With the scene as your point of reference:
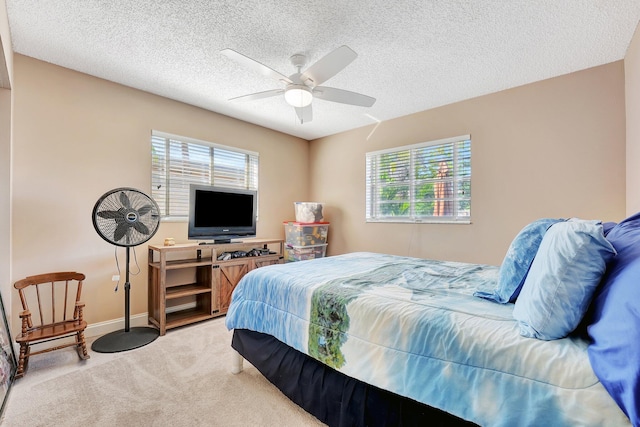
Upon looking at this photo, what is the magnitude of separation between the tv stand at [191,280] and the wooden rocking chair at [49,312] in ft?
2.07

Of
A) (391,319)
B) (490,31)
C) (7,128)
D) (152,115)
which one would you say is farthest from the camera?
(152,115)

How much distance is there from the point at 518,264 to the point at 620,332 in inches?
24.5

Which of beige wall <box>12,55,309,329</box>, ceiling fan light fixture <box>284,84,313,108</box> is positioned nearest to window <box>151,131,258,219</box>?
beige wall <box>12,55,309,329</box>

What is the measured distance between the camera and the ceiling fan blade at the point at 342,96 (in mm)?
2322

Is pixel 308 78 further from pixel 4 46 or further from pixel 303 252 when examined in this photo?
pixel 303 252

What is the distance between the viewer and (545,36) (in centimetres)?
213

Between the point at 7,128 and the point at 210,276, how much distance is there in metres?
2.08

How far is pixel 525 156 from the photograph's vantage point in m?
2.94

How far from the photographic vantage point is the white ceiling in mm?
1866

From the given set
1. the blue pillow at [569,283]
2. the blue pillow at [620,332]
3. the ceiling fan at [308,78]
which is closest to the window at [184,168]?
the ceiling fan at [308,78]

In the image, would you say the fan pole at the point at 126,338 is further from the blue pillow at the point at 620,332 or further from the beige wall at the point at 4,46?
the blue pillow at the point at 620,332

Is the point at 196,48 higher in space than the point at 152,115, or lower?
higher

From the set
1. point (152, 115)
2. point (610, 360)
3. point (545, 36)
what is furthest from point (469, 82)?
point (152, 115)

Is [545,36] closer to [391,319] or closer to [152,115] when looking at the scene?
[391,319]
